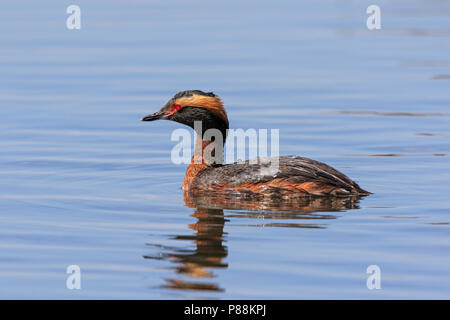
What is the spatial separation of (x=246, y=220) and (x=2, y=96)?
9292mm

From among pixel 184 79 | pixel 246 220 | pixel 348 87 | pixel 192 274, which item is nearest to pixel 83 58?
pixel 184 79

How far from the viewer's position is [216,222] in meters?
11.2

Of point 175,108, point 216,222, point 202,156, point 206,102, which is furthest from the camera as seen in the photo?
point 202,156

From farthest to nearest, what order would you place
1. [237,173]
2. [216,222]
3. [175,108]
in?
[175,108] < [237,173] < [216,222]

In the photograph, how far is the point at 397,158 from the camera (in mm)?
14508

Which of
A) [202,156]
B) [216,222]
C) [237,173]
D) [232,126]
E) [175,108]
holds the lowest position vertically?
[216,222]

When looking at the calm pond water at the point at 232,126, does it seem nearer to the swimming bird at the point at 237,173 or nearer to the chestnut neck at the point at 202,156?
the swimming bird at the point at 237,173

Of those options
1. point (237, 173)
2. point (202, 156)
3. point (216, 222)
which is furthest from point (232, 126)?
point (216, 222)

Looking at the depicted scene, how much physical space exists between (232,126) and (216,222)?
232 inches

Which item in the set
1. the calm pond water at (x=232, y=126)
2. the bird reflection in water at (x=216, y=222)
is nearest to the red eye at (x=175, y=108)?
the calm pond water at (x=232, y=126)

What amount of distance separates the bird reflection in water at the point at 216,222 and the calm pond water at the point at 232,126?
0.09 ft

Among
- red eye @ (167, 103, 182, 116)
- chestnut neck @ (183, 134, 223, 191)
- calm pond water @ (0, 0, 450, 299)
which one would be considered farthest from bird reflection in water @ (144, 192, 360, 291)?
red eye @ (167, 103, 182, 116)

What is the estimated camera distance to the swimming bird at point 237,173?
1216cm

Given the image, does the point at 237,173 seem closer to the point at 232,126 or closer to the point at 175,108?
the point at 175,108
